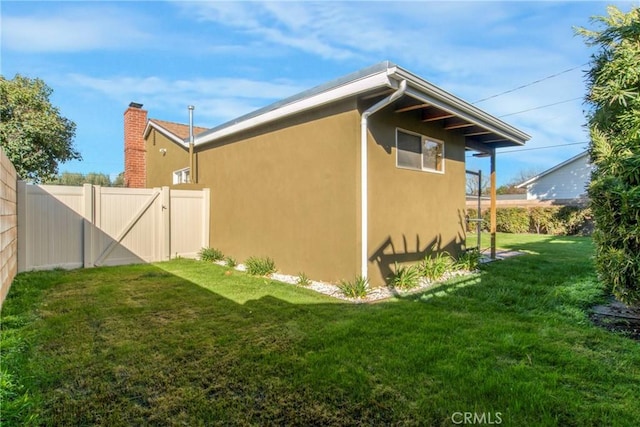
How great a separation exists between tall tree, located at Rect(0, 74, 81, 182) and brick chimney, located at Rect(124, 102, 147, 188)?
6.51 ft

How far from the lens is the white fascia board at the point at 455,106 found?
4.88m

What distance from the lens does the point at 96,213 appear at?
289 inches

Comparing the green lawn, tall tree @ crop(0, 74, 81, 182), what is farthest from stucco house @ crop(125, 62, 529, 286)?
tall tree @ crop(0, 74, 81, 182)

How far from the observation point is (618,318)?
4.03 m

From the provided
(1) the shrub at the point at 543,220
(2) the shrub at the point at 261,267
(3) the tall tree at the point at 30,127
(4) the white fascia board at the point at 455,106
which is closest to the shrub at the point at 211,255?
(2) the shrub at the point at 261,267

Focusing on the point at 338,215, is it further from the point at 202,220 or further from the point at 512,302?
the point at 202,220

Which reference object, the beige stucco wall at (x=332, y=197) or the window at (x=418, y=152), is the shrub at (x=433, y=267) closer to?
the beige stucco wall at (x=332, y=197)

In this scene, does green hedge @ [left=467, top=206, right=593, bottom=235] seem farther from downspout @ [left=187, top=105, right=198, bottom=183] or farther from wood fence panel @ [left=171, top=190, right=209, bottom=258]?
downspout @ [left=187, top=105, right=198, bottom=183]

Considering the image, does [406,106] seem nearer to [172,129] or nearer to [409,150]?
[409,150]

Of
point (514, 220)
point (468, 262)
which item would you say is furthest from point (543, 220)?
point (468, 262)

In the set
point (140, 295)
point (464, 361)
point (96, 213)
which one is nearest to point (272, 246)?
point (140, 295)

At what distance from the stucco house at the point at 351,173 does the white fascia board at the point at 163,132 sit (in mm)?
2143

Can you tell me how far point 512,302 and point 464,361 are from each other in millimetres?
2354
